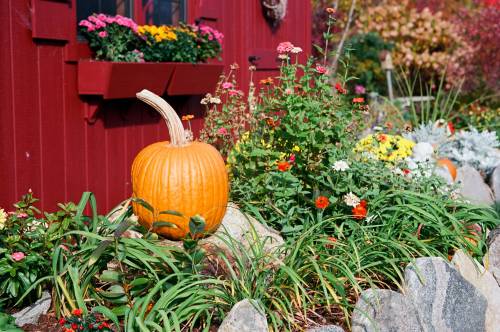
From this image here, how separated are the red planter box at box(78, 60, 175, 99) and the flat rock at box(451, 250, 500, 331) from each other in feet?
7.02

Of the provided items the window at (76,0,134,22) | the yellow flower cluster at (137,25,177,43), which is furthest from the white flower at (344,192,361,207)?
the window at (76,0,134,22)

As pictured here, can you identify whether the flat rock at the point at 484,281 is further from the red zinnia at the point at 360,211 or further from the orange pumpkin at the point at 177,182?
the orange pumpkin at the point at 177,182

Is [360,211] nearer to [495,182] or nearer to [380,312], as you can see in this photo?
[380,312]

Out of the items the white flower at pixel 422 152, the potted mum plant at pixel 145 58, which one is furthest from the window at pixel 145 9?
the white flower at pixel 422 152

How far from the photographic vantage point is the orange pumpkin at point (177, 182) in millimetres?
Result: 3455

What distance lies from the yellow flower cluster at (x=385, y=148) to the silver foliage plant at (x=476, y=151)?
3.86 feet

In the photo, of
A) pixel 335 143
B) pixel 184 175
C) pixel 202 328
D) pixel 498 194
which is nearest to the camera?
pixel 202 328

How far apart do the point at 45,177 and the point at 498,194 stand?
3.60 meters

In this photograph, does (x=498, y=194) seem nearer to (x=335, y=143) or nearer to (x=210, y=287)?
(x=335, y=143)

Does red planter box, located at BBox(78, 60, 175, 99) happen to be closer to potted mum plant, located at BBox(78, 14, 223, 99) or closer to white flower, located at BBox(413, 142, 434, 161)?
potted mum plant, located at BBox(78, 14, 223, 99)

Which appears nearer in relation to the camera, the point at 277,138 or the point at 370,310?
the point at 370,310

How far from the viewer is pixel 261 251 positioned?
321 cm

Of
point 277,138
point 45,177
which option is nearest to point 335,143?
point 277,138

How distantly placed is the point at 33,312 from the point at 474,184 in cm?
392
